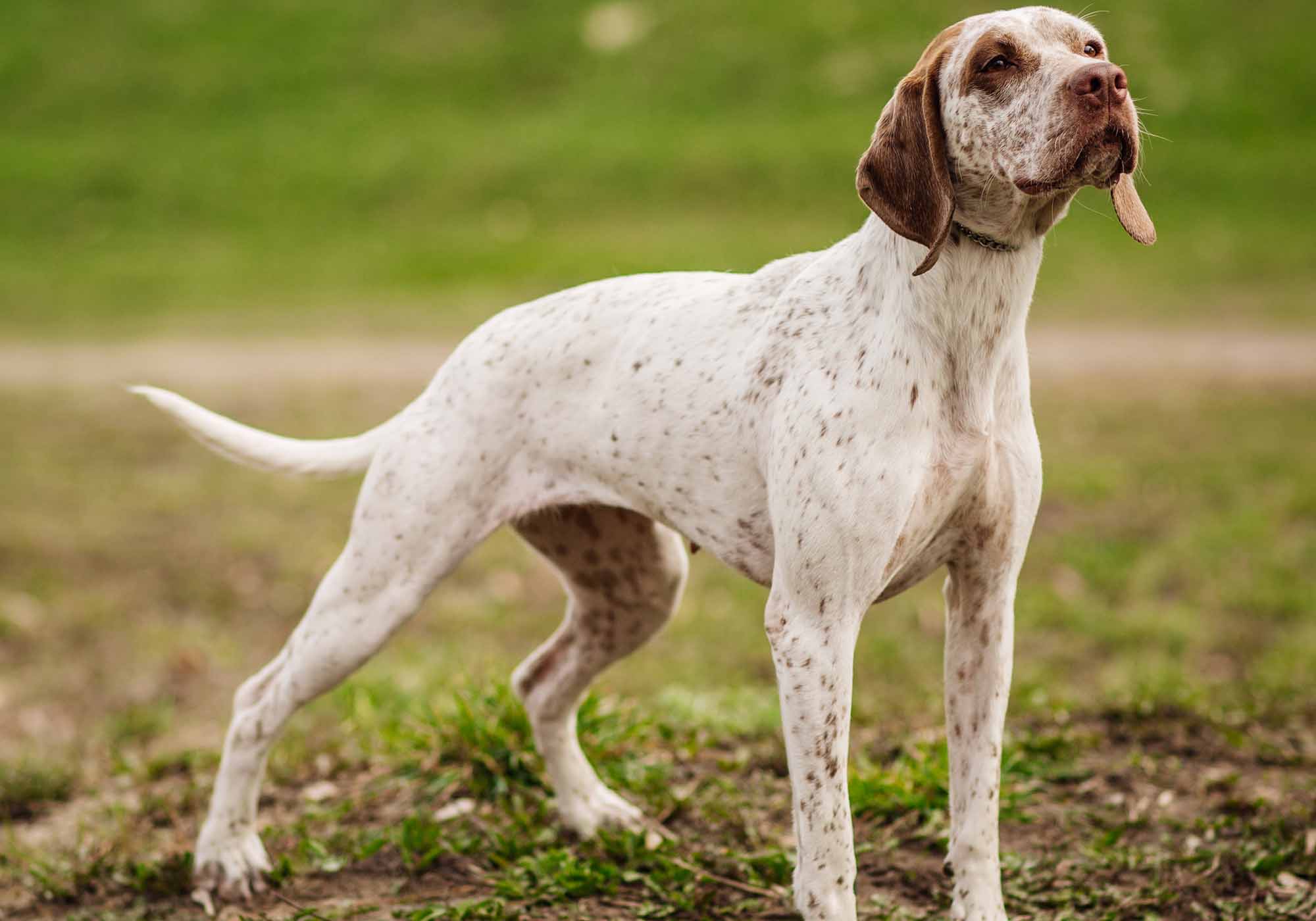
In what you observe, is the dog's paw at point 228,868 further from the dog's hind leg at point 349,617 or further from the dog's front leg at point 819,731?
the dog's front leg at point 819,731

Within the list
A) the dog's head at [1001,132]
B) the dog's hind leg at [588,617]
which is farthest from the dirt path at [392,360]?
the dog's head at [1001,132]

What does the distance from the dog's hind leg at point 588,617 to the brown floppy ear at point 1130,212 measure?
1636 millimetres

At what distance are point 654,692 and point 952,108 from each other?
3.48 m

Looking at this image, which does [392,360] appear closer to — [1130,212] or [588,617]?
[588,617]

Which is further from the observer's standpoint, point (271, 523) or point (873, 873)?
point (271, 523)

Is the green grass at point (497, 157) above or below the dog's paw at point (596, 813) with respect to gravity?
above

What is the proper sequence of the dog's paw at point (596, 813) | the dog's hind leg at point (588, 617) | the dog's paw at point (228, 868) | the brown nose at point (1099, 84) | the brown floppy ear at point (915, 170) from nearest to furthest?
the brown nose at point (1099, 84), the brown floppy ear at point (915, 170), the dog's paw at point (228, 868), the dog's hind leg at point (588, 617), the dog's paw at point (596, 813)

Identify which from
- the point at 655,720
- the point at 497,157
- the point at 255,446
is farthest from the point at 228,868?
the point at 497,157

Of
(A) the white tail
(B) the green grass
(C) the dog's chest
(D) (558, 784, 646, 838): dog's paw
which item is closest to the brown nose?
(C) the dog's chest

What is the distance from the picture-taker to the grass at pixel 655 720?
403cm

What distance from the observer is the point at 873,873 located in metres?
4.04

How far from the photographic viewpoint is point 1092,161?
2.80 meters

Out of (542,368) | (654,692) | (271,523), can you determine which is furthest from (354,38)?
(542,368)

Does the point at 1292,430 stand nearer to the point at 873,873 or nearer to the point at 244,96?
the point at 873,873
